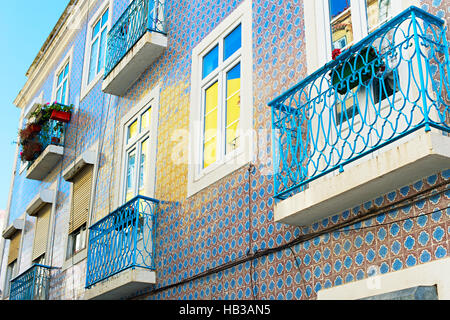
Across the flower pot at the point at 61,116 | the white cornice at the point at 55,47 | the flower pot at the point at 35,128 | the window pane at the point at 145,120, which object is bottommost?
the window pane at the point at 145,120

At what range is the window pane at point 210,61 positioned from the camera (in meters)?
8.07

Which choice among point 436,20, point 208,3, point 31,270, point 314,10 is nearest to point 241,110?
point 314,10

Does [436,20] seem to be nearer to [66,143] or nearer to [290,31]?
[290,31]

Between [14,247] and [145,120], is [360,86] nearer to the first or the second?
[145,120]

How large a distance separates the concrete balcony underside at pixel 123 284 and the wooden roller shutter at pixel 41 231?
171 inches

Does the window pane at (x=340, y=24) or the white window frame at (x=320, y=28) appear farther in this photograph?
the window pane at (x=340, y=24)

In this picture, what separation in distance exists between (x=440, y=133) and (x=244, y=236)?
2.41 meters

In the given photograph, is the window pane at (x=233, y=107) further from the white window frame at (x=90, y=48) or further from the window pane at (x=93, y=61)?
the window pane at (x=93, y=61)

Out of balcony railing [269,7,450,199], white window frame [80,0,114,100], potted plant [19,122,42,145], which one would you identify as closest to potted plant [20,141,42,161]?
potted plant [19,122,42,145]

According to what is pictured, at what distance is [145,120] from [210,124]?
2.11 m

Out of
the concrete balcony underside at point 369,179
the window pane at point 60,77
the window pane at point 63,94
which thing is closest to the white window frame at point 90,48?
the window pane at point 63,94

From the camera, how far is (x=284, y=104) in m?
6.37

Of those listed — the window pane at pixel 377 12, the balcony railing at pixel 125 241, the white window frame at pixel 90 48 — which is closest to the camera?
the window pane at pixel 377 12

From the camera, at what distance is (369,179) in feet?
15.7
